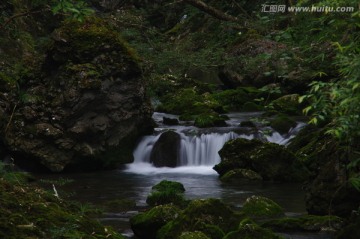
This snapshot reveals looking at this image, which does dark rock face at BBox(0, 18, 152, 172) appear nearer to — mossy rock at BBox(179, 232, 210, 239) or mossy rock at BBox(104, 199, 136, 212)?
mossy rock at BBox(104, 199, 136, 212)

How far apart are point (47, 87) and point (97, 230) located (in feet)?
38.7

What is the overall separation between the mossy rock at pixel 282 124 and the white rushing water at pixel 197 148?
0.49 ft

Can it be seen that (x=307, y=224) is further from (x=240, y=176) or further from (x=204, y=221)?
(x=240, y=176)

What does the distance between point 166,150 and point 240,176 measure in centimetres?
378

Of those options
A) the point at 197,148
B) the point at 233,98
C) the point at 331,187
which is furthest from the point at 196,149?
the point at 331,187

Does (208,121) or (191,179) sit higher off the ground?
(208,121)

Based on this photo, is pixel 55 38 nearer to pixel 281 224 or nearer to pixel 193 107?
pixel 193 107

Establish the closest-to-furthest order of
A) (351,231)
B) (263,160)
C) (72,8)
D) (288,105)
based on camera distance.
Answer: (72,8)
(351,231)
(263,160)
(288,105)

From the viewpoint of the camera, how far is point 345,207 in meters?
8.70

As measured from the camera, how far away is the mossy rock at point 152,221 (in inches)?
331

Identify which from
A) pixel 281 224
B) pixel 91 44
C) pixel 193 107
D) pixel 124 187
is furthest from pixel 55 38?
pixel 281 224

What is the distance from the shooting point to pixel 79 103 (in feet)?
52.4

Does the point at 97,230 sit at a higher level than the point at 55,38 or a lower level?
lower

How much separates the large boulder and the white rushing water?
5.74ft
